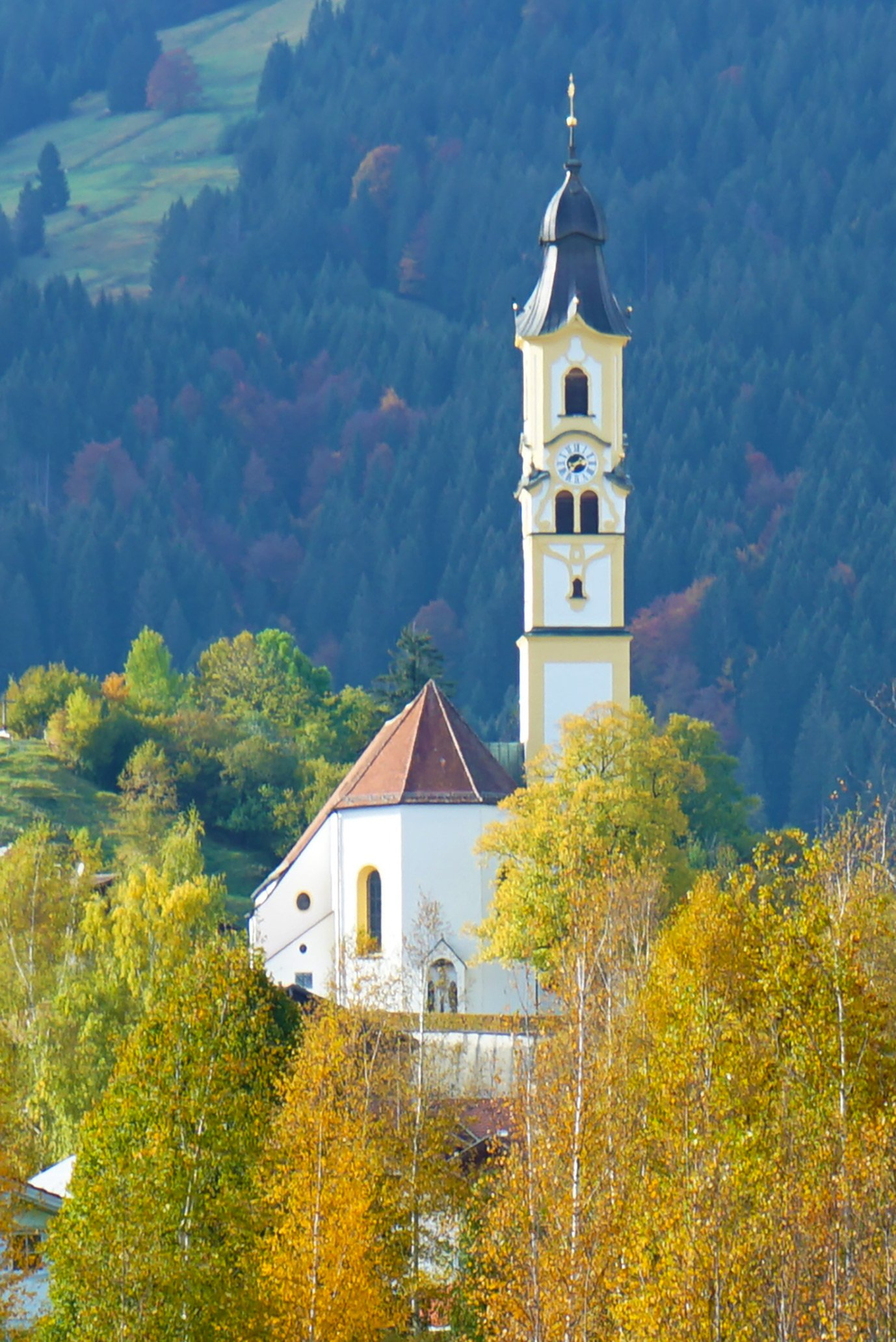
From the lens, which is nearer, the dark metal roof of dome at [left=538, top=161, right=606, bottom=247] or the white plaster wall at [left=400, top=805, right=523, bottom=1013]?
the white plaster wall at [left=400, top=805, right=523, bottom=1013]

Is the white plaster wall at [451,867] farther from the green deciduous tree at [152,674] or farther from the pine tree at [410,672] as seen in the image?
the green deciduous tree at [152,674]

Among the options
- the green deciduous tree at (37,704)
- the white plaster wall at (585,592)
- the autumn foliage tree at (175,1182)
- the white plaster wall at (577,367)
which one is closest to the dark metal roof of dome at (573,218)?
the white plaster wall at (577,367)

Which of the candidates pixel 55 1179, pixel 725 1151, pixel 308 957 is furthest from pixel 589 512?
pixel 725 1151

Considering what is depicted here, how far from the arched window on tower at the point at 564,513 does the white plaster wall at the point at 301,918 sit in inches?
456

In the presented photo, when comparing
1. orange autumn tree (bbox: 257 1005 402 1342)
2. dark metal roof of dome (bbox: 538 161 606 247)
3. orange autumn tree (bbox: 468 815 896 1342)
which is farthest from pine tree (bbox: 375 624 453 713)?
orange autumn tree (bbox: 257 1005 402 1342)

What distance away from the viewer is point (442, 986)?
71.2 meters

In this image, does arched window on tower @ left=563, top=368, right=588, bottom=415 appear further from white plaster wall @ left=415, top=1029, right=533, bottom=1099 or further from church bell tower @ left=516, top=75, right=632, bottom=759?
white plaster wall @ left=415, top=1029, right=533, bottom=1099

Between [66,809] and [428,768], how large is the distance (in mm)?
27570

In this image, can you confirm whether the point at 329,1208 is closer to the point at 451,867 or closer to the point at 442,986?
the point at 442,986

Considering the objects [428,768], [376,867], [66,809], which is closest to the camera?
[428,768]

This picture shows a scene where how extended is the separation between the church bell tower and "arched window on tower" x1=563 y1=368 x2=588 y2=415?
0.03m

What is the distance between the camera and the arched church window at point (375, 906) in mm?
73500

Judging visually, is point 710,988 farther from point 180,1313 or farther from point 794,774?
point 794,774

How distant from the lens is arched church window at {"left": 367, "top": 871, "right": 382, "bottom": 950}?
7350cm
